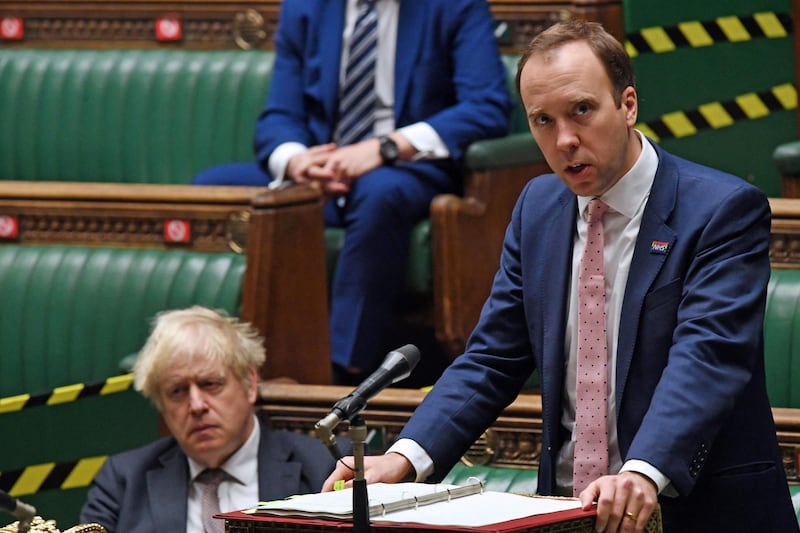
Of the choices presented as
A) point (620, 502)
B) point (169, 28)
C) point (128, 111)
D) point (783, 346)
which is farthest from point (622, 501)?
point (169, 28)

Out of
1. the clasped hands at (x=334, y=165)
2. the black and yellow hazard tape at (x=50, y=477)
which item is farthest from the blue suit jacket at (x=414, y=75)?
the black and yellow hazard tape at (x=50, y=477)

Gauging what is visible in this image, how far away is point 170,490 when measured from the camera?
2229 mm

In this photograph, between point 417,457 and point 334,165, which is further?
point 334,165

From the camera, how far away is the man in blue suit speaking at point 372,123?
2.82 metres

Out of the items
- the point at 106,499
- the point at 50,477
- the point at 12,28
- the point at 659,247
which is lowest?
the point at 50,477

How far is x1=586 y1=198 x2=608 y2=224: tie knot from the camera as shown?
1.50 metres

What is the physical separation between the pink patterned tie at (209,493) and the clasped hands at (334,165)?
0.73m

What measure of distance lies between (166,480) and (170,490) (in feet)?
0.07

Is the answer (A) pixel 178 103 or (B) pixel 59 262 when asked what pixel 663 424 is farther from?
(A) pixel 178 103

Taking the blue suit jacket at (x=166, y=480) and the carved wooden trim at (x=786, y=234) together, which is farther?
the carved wooden trim at (x=786, y=234)

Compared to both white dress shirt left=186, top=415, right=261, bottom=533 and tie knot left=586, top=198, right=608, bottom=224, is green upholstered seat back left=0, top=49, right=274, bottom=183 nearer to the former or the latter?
white dress shirt left=186, top=415, right=261, bottom=533

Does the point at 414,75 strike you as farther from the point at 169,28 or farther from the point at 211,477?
the point at 211,477

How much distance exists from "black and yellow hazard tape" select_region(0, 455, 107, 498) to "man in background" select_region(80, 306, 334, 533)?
0.97 ft

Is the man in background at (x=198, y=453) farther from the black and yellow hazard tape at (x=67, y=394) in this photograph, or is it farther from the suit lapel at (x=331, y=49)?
the suit lapel at (x=331, y=49)
